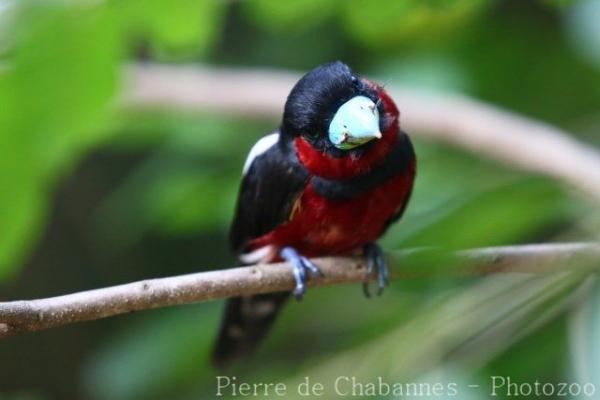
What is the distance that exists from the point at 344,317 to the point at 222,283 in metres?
1.69

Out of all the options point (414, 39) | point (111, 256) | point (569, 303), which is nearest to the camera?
point (569, 303)

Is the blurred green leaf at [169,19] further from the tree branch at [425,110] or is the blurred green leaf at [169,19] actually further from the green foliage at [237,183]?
the tree branch at [425,110]

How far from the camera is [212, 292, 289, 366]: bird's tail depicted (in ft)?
8.83

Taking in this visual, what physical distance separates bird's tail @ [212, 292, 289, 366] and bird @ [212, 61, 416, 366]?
236 mm

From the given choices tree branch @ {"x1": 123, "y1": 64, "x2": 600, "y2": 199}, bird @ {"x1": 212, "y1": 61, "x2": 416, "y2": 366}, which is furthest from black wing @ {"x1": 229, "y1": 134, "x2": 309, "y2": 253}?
tree branch @ {"x1": 123, "y1": 64, "x2": 600, "y2": 199}

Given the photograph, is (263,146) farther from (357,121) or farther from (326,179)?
(357,121)

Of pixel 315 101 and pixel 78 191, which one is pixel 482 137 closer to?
pixel 315 101

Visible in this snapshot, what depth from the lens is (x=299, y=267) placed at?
2.13 meters

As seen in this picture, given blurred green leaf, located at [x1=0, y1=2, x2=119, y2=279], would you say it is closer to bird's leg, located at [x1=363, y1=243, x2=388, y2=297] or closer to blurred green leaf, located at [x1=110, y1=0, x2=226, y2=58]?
blurred green leaf, located at [x1=110, y1=0, x2=226, y2=58]

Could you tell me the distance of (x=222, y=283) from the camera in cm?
173

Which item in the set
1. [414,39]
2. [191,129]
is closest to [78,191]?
[191,129]

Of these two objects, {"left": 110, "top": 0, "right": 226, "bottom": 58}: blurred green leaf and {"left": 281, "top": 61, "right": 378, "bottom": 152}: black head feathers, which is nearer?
{"left": 281, "top": 61, "right": 378, "bottom": 152}: black head feathers

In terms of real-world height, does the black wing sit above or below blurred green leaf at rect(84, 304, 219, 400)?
above

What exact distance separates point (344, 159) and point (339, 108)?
21cm
